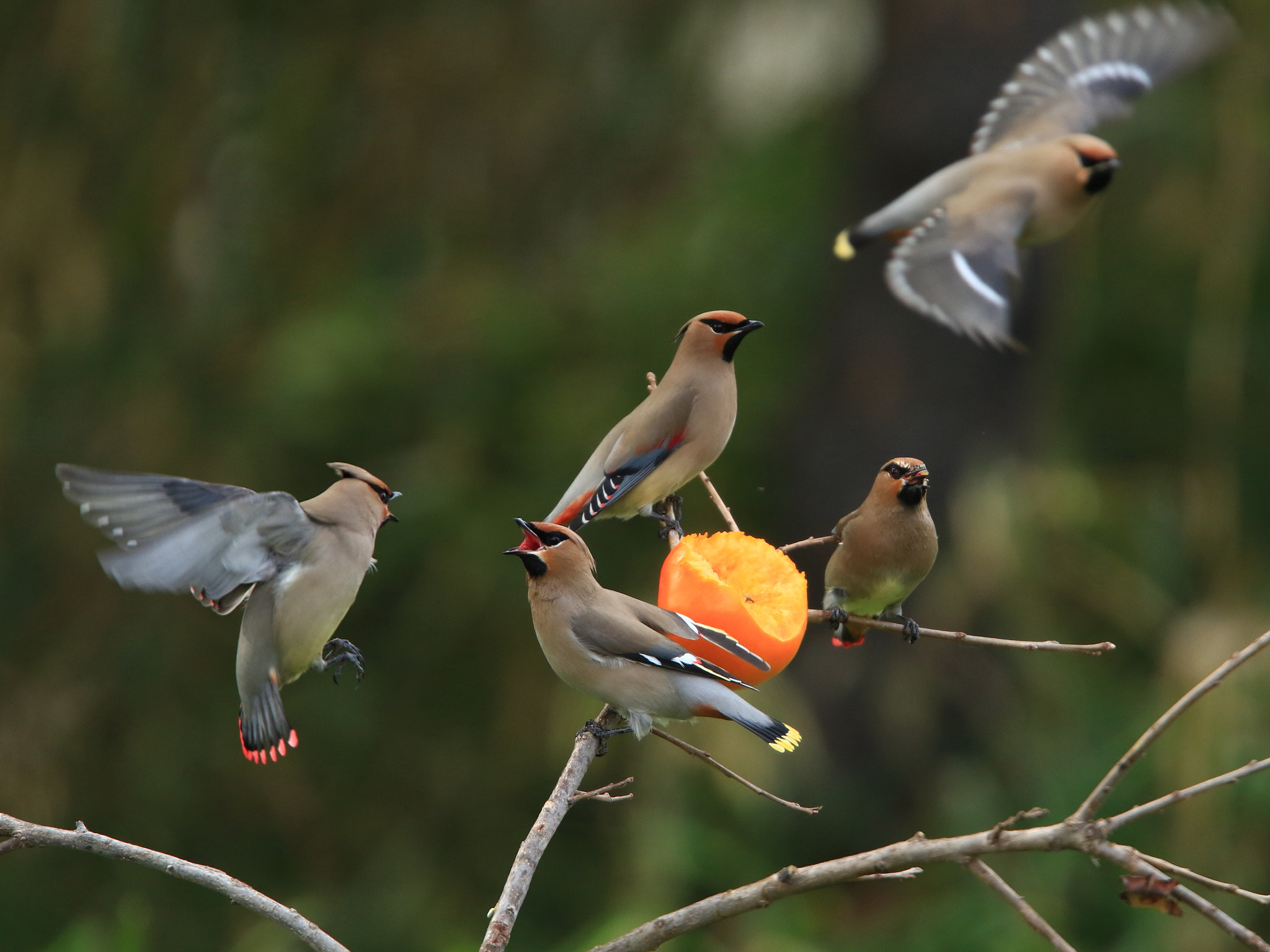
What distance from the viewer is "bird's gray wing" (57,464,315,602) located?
1983 mm

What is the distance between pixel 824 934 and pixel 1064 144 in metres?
3.73

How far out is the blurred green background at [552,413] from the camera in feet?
20.5

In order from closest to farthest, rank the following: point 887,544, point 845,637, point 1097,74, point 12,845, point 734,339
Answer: point 12,845
point 887,544
point 734,339
point 845,637
point 1097,74

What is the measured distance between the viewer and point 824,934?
6188 millimetres

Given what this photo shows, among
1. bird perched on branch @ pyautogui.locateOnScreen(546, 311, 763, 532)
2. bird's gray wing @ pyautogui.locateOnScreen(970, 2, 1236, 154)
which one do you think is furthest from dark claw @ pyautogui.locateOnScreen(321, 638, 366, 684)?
bird's gray wing @ pyautogui.locateOnScreen(970, 2, 1236, 154)

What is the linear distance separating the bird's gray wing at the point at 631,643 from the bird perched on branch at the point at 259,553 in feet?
1.52

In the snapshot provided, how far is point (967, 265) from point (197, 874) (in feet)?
6.97

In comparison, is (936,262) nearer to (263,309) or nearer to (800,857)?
(800,857)

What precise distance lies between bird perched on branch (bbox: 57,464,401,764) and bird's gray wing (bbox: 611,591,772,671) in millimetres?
538

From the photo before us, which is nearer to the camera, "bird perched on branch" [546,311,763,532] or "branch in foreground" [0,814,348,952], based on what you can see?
"branch in foreground" [0,814,348,952]

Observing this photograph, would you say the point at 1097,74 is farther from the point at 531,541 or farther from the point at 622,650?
the point at 622,650

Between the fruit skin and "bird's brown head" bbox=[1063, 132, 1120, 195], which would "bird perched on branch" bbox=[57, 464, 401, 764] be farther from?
"bird's brown head" bbox=[1063, 132, 1120, 195]

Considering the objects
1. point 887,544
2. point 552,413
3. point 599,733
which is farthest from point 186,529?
point 552,413

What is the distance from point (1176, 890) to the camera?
61.3 inches
